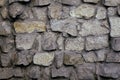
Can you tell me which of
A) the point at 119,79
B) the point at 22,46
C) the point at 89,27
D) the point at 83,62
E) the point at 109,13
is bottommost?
the point at 119,79

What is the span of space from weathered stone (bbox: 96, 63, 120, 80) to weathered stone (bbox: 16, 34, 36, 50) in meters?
0.63

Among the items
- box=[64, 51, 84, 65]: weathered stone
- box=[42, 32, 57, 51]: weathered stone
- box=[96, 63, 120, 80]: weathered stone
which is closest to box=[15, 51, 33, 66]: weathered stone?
box=[42, 32, 57, 51]: weathered stone

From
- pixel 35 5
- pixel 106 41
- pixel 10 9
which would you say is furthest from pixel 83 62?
pixel 10 9

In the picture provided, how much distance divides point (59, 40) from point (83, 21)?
0.26 meters

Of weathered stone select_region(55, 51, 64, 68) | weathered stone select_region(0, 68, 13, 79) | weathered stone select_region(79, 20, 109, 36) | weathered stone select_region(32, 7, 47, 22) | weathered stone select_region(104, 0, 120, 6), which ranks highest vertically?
weathered stone select_region(104, 0, 120, 6)

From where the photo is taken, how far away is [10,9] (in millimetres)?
1848

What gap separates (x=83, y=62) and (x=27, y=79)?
51 centimetres

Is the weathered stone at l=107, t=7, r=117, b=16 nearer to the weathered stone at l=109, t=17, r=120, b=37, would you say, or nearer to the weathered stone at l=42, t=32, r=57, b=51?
the weathered stone at l=109, t=17, r=120, b=37

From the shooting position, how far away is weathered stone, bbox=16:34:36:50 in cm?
187

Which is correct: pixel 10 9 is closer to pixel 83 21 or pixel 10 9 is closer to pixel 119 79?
pixel 83 21

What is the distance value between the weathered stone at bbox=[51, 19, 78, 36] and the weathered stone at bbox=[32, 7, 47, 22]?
0.09m

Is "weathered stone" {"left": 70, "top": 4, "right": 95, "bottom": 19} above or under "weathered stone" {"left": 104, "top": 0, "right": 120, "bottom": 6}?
under

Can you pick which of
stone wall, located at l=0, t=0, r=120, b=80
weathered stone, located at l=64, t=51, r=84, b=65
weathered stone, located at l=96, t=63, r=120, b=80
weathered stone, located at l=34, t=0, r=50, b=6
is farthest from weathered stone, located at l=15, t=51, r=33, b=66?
weathered stone, located at l=96, t=63, r=120, b=80

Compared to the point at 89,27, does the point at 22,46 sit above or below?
below
